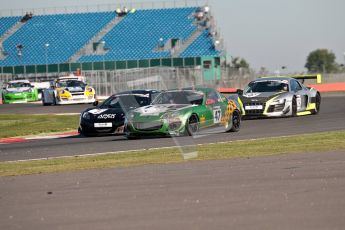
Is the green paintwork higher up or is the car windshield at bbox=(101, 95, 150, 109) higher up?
the car windshield at bbox=(101, 95, 150, 109)

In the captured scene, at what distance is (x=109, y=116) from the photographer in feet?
67.8

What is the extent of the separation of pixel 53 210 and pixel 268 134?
34.9ft

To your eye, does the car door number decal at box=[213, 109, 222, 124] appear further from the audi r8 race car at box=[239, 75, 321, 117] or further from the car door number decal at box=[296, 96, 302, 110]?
the car door number decal at box=[296, 96, 302, 110]

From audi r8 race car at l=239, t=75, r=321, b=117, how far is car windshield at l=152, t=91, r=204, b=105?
16.3ft

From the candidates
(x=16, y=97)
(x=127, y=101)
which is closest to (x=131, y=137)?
(x=127, y=101)

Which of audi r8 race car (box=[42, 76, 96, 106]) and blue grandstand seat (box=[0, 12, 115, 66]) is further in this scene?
blue grandstand seat (box=[0, 12, 115, 66])

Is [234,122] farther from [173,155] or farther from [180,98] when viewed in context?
[173,155]

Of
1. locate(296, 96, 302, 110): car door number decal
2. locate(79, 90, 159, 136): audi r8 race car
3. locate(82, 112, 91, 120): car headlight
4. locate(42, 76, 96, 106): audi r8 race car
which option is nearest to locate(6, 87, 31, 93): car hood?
locate(42, 76, 96, 106): audi r8 race car

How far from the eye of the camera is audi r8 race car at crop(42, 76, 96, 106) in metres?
39.8

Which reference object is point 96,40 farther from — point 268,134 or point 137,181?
point 137,181

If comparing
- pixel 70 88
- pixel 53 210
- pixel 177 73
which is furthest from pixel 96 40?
pixel 53 210

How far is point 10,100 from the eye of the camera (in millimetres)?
47531

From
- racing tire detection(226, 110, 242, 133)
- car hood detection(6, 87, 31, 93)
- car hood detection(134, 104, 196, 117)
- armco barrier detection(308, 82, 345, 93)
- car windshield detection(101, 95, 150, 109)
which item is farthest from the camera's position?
armco barrier detection(308, 82, 345, 93)

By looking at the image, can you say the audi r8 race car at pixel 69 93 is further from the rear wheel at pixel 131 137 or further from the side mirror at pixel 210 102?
the rear wheel at pixel 131 137
